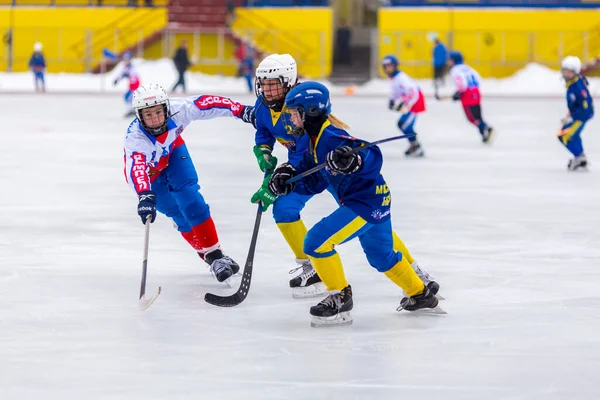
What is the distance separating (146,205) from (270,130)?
82 cm

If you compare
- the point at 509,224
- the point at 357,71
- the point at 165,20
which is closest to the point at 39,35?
the point at 165,20

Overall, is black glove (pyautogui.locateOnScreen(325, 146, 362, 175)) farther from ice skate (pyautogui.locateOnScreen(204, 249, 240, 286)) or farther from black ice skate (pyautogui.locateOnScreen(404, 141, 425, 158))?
black ice skate (pyautogui.locateOnScreen(404, 141, 425, 158))

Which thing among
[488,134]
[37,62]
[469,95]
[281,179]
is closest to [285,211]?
[281,179]

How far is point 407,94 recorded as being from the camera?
44.7ft

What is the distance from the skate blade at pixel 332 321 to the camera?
5000 mm

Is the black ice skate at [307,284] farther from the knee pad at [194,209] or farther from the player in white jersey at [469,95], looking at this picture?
the player in white jersey at [469,95]

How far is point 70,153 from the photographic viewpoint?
13031 millimetres

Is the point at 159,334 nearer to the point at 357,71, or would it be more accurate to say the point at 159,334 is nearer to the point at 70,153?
the point at 70,153

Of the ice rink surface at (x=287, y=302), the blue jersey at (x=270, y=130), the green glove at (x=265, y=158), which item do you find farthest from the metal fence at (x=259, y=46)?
the green glove at (x=265, y=158)

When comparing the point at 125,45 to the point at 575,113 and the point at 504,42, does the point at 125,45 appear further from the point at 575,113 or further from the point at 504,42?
the point at 575,113

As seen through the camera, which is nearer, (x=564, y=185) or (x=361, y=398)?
(x=361, y=398)

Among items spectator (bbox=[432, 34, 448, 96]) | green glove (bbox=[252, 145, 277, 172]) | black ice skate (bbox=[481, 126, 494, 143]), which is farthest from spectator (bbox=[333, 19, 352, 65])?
green glove (bbox=[252, 145, 277, 172])

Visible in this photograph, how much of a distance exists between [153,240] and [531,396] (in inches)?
153

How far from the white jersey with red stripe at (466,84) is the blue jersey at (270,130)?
9519mm
